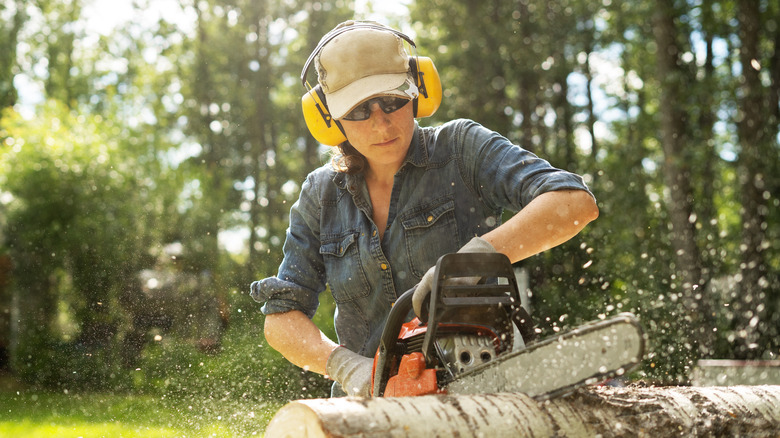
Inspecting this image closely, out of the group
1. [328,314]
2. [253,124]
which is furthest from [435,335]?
[253,124]

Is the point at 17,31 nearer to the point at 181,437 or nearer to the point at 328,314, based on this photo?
the point at 328,314

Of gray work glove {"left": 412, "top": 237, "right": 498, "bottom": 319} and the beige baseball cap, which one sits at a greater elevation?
the beige baseball cap

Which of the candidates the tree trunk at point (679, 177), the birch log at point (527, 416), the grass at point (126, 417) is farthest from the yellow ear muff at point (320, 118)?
the tree trunk at point (679, 177)

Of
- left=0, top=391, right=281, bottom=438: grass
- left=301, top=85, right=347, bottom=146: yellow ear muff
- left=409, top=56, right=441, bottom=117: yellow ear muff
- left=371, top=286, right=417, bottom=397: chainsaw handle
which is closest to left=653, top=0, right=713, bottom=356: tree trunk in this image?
left=0, top=391, right=281, bottom=438: grass

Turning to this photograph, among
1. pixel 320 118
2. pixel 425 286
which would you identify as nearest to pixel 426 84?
pixel 320 118

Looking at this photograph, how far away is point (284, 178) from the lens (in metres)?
16.1

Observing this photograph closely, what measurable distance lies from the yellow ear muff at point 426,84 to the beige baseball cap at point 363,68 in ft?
0.46

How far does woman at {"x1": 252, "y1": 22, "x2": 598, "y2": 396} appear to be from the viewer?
1.95 meters

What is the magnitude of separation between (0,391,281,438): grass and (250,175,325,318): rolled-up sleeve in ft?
3.66

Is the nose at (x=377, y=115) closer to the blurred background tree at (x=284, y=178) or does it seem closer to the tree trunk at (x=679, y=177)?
the blurred background tree at (x=284, y=178)

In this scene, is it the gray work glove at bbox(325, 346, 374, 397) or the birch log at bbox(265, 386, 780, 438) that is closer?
the birch log at bbox(265, 386, 780, 438)

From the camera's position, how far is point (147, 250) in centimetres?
1213

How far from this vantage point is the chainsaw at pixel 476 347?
1.35 meters

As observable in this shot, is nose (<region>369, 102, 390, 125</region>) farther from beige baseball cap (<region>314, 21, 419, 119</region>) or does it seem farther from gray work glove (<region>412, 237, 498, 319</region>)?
gray work glove (<region>412, 237, 498, 319</region>)
